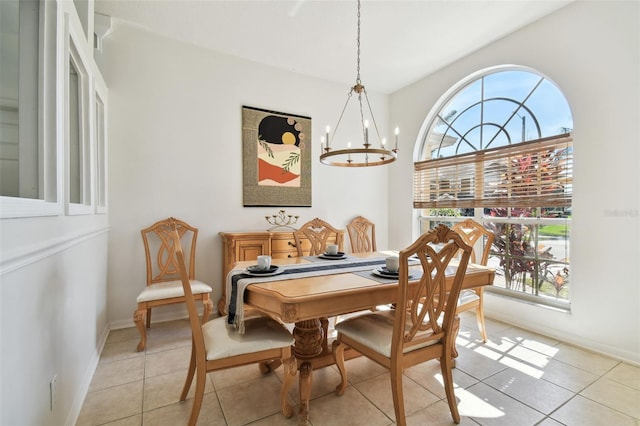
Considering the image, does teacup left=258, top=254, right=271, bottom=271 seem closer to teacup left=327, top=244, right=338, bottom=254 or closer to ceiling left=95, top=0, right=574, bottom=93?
teacup left=327, top=244, right=338, bottom=254

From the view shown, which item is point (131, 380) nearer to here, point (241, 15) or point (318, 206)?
point (318, 206)

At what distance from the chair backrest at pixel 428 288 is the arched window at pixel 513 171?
1.92m

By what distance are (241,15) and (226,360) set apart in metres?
2.87

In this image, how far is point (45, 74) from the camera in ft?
4.48

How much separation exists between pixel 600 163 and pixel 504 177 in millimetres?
782

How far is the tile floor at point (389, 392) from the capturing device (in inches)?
64.4

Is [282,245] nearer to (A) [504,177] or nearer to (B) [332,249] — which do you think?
(B) [332,249]

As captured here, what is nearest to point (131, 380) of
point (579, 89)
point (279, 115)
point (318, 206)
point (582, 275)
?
point (318, 206)

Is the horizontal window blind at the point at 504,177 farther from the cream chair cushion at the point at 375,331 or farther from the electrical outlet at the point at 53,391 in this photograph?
the electrical outlet at the point at 53,391

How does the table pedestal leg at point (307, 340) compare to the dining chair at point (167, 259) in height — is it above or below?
below

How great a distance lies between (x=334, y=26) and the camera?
2.88 metres

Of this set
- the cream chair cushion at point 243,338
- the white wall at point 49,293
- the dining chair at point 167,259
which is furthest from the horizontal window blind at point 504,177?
the white wall at point 49,293

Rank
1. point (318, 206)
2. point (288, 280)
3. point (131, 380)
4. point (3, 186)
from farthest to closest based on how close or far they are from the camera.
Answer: point (318, 206) → point (131, 380) → point (288, 280) → point (3, 186)

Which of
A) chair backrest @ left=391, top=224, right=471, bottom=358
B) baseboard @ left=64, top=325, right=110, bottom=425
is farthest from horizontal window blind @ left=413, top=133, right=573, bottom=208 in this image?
baseboard @ left=64, top=325, right=110, bottom=425
